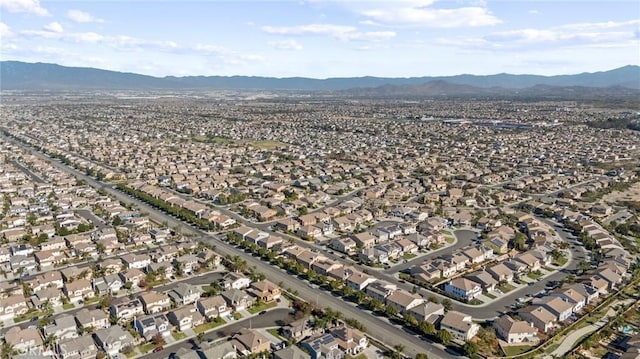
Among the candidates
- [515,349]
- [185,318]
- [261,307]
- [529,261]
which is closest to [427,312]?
[515,349]

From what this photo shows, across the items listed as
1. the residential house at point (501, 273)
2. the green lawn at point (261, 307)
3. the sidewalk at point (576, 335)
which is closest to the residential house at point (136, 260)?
the green lawn at point (261, 307)

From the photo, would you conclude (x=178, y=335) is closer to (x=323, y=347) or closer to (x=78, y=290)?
(x=323, y=347)

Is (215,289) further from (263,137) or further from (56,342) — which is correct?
(263,137)

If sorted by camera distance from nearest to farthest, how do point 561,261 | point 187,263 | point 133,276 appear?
1. point 133,276
2. point 187,263
3. point 561,261

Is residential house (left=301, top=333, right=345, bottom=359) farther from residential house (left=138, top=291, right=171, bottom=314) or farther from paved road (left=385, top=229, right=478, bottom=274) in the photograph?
paved road (left=385, top=229, right=478, bottom=274)

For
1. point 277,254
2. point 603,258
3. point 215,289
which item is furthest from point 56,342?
point 603,258

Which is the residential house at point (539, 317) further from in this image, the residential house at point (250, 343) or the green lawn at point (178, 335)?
the green lawn at point (178, 335)
